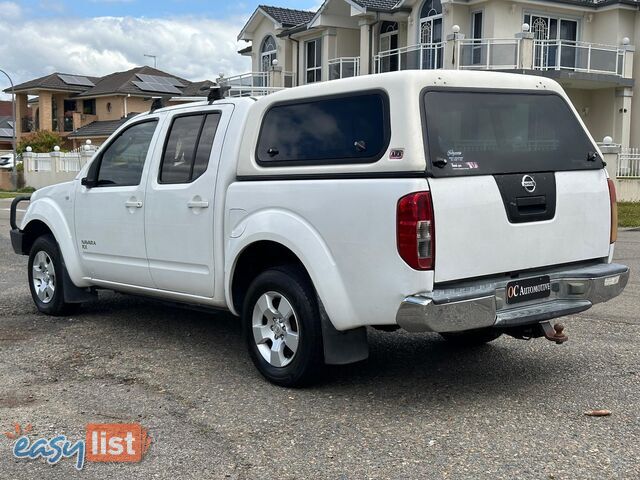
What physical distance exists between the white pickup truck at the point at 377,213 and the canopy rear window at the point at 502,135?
0.03ft

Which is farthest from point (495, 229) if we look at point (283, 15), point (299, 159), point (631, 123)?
point (283, 15)

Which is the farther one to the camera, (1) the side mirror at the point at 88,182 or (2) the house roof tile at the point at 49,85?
(2) the house roof tile at the point at 49,85

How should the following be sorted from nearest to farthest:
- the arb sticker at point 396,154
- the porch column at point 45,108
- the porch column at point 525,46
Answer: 1. the arb sticker at point 396,154
2. the porch column at point 525,46
3. the porch column at point 45,108

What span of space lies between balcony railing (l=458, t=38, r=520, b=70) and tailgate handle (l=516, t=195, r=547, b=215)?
2262 cm

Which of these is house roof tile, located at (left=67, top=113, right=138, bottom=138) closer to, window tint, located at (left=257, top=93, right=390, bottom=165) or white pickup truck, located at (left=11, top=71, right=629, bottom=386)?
white pickup truck, located at (left=11, top=71, right=629, bottom=386)

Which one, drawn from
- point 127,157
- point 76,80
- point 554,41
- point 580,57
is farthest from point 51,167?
point 127,157

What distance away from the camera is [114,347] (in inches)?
259

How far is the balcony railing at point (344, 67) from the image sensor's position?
32469 mm

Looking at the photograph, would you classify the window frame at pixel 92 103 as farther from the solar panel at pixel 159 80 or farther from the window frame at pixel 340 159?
the window frame at pixel 340 159

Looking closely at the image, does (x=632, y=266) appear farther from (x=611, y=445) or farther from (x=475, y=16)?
(x=475, y=16)

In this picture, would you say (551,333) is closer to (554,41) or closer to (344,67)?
(554,41)

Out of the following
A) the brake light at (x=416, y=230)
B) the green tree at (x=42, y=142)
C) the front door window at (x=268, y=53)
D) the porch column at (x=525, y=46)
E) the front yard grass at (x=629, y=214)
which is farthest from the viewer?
the green tree at (x=42, y=142)

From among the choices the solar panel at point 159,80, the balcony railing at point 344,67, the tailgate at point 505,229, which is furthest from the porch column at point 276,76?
the tailgate at point 505,229

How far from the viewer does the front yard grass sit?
1766cm
